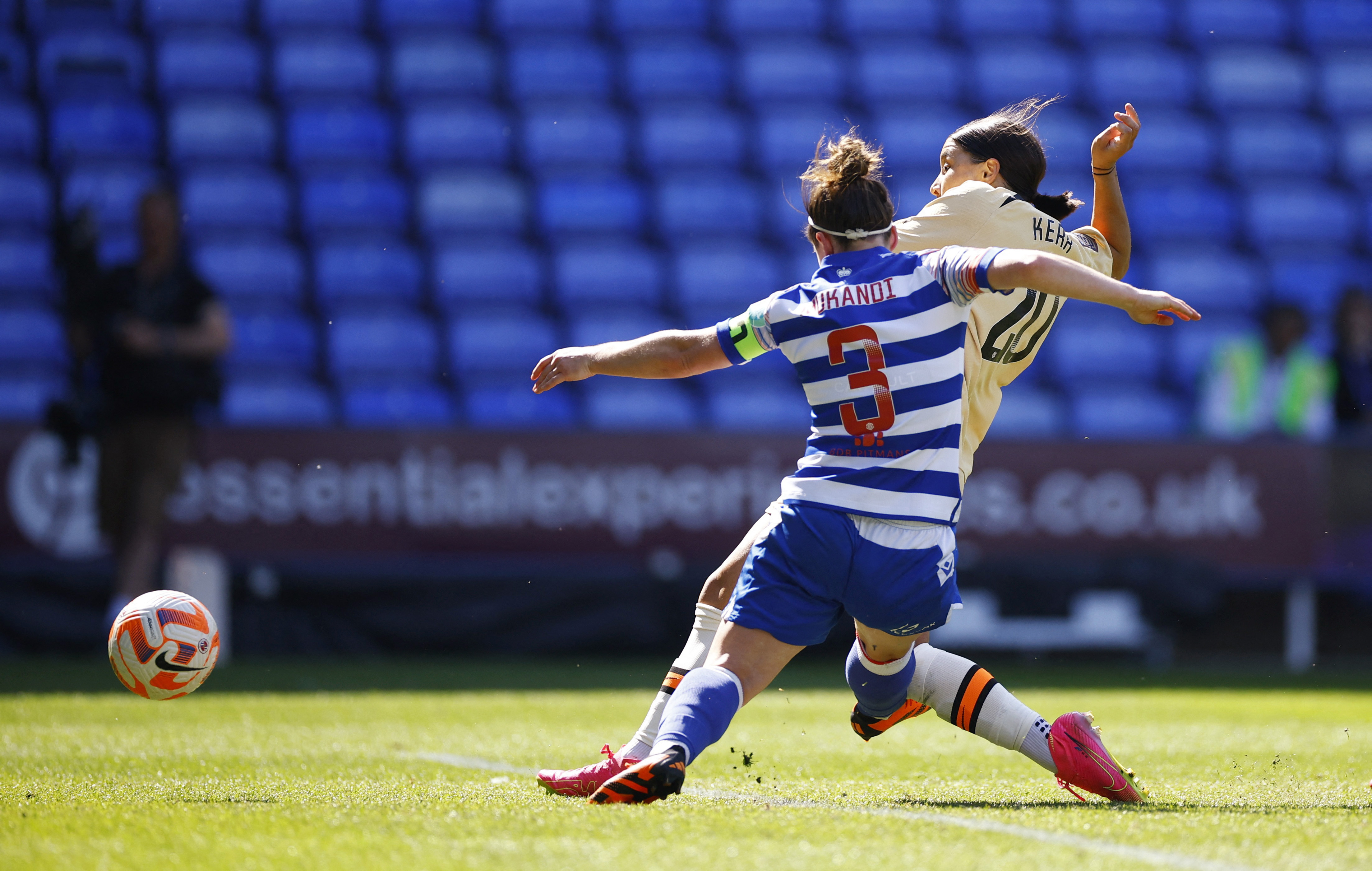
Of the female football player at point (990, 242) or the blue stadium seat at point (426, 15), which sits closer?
the female football player at point (990, 242)

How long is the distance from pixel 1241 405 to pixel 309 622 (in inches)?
264

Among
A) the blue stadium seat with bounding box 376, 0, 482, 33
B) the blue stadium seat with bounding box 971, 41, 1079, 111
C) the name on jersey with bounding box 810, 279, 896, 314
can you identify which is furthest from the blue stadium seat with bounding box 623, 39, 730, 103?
the name on jersey with bounding box 810, 279, 896, 314

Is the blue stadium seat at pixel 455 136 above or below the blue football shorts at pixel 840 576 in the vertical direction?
above

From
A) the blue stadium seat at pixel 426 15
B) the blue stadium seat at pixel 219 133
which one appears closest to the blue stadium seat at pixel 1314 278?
the blue stadium seat at pixel 426 15

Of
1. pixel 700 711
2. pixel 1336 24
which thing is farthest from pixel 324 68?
pixel 700 711

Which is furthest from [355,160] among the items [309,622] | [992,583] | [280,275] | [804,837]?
[804,837]

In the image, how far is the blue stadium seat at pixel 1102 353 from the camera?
11539 mm

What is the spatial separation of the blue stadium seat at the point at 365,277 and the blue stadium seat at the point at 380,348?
0.61ft

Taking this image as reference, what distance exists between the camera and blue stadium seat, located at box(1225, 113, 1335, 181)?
43.0ft

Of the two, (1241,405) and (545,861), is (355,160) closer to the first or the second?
(1241,405)

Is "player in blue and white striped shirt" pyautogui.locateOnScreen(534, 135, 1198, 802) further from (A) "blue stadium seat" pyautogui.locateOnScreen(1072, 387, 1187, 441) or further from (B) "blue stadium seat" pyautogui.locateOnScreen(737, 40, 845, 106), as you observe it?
(B) "blue stadium seat" pyautogui.locateOnScreen(737, 40, 845, 106)

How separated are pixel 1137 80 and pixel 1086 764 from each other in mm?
10963

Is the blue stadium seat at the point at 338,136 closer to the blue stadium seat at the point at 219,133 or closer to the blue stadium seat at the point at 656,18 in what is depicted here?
the blue stadium seat at the point at 219,133

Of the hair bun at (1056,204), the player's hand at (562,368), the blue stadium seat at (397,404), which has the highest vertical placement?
the hair bun at (1056,204)
